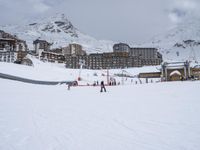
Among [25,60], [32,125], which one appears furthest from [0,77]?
[25,60]

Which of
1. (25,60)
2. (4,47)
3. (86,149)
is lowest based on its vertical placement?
(86,149)

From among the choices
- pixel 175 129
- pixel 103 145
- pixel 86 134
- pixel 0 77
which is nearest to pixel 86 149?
pixel 103 145

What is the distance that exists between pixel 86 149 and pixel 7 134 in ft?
7.99

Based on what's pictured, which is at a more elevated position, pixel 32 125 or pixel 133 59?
pixel 133 59

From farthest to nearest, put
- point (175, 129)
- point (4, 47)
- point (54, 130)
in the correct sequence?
1. point (4, 47)
2. point (54, 130)
3. point (175, 129)

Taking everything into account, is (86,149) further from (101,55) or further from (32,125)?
(101,55)

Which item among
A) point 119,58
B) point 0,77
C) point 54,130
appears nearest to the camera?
point 54,130

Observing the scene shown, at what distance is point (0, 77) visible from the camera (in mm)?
37750

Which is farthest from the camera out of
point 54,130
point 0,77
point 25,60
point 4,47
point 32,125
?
point 4,47

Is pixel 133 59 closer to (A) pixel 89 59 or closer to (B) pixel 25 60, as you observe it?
(A) pixel 89 59

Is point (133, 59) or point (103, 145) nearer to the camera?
point (103, 145)

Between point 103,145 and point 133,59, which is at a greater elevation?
point 133,59

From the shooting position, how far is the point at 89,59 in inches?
4998

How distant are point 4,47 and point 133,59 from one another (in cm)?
6490
